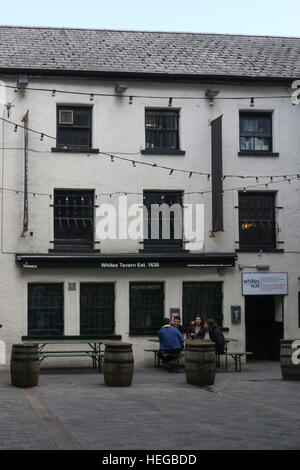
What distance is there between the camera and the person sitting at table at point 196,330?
71.6 feet

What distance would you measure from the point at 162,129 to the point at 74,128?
9.35 feet

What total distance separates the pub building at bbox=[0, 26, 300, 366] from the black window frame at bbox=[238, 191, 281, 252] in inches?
1.5

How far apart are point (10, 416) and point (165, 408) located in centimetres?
294

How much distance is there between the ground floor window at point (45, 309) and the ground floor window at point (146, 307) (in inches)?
88.2

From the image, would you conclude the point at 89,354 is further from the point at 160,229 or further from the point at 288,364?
the point at 288,364

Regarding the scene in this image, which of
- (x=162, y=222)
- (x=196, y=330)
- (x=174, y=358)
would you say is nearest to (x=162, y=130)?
(x=162, y=222)

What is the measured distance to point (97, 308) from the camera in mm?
23688

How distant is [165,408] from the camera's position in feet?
46.3

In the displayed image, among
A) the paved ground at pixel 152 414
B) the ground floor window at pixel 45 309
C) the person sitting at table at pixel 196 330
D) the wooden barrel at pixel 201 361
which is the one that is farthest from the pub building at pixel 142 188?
the wooden barrel at pixel 201 361

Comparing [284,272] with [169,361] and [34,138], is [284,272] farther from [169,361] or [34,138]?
[34,138]

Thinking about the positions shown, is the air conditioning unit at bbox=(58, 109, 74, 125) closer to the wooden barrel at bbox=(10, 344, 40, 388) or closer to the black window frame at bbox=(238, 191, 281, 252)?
the black window frame at bbox=(238, 191, 281, 252)

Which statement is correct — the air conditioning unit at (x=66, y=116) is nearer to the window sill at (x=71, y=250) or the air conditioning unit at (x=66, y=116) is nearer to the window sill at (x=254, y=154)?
the window sill at (x=71, y=250)

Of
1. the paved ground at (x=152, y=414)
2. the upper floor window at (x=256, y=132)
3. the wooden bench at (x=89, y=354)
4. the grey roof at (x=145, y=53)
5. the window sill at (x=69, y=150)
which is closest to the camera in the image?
the paved ground at (x=152, y=414)

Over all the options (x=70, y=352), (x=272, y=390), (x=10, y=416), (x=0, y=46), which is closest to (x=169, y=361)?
(x=70, y=352)
